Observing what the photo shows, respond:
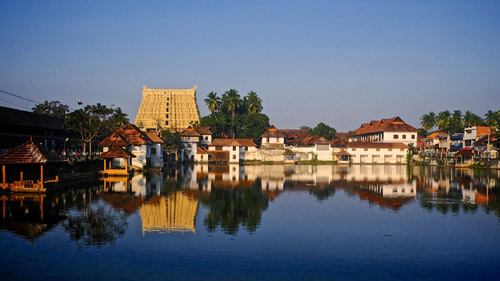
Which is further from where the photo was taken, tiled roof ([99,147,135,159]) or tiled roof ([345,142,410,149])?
tiled roof ([345,142,410,149])

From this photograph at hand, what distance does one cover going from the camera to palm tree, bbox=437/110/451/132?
87.8 metres

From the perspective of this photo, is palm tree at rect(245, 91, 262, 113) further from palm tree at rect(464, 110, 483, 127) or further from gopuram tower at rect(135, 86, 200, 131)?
palm tree at rect(464, 110, 483, 127)

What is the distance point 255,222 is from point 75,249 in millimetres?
7777

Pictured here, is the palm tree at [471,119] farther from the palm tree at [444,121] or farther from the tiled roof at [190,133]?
the tiled roof at [190,133]

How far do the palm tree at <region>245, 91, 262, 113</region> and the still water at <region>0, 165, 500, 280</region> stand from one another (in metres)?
63.9

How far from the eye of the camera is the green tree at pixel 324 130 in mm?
89688

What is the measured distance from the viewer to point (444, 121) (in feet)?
292

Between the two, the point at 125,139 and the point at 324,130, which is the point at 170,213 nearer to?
the point at 125,139

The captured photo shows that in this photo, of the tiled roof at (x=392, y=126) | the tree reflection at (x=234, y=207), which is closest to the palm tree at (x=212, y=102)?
the tiled roof at (x=392, y=126)

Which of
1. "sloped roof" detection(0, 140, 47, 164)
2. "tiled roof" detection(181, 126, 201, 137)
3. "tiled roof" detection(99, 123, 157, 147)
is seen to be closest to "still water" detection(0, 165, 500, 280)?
"sloped roof" detection(0, 140, 47, 164)

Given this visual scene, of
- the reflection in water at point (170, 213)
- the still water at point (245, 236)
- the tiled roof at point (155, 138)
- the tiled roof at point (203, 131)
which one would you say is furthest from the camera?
the tiled roof at point (203, 131)

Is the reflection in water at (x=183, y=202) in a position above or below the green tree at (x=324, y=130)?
below

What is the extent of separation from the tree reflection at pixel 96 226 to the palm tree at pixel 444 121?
80.3m

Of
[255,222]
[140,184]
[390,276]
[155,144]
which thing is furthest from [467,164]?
[390,276]
